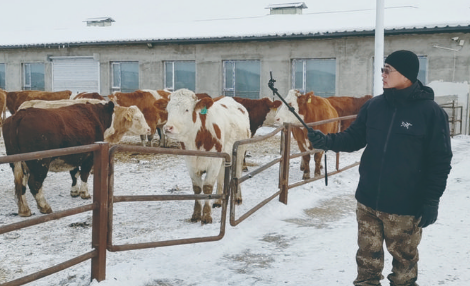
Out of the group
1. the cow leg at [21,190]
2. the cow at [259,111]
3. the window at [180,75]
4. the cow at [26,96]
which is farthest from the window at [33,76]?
the cow leg at [21,190]

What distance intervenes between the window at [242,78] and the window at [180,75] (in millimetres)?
1339

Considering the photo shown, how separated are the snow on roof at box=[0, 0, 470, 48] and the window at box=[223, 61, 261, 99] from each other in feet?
3.50

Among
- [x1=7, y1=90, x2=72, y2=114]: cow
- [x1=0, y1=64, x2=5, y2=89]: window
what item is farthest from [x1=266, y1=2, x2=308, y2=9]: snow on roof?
[x1=0, y1=64, x2=5, y2=89]: window

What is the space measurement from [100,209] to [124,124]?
19.2ft

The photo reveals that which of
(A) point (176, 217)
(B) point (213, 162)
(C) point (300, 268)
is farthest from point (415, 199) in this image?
(A) point (176, 217)

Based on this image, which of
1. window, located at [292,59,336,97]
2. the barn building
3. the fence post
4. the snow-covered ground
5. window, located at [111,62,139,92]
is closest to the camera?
the fence post

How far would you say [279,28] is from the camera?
64.1 ft

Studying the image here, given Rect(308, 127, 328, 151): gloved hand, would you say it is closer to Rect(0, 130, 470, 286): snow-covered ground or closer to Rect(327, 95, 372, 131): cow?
Rect(0, 130, 470, 286): snow-covered ground

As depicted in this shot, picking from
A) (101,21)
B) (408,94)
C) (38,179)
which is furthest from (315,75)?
(101,21)

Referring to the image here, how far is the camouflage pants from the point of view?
3646 mm

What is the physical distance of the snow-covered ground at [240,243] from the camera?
4.64 m

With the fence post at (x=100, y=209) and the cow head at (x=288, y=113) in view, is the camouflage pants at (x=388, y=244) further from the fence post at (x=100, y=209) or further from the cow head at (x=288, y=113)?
the cow head at (x=288, y=113)

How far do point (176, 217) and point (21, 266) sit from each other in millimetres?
2249

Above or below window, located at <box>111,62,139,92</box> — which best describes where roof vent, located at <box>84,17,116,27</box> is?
above
